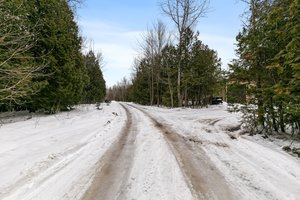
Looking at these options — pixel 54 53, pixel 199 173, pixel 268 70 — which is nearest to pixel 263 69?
pixel 268 70

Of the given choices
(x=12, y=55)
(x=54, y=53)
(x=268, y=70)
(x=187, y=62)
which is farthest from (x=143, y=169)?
(x=187, y=62)

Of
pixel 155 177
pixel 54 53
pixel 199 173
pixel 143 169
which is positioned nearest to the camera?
pixel 155 177

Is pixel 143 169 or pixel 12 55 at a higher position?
pixel 12 55

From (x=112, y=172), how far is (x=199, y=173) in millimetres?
1801

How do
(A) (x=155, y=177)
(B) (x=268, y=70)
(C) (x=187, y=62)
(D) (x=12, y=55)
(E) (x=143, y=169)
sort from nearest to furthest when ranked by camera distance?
1. (A) (x=155, y=177)
2. (E) (x=143, y=169)
3. (D) (x=12, y=55)
4. (B) (x=268, y=70)
5. (C) (x=187, y=62)

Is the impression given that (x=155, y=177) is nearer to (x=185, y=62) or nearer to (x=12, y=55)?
(x=12, y=55)

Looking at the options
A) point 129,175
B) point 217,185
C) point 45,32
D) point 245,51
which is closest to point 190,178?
point 217,185

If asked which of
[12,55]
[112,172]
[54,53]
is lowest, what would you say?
[112,172]

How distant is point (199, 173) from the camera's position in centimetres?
592

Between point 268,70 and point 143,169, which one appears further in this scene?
point 268,70

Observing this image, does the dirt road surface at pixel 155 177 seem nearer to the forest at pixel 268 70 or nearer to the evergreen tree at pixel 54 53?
the forest at pixel 268 70

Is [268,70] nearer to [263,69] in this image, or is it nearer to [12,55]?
[263,69]

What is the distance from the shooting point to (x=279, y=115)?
1170 cm

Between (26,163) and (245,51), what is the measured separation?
10.2m
